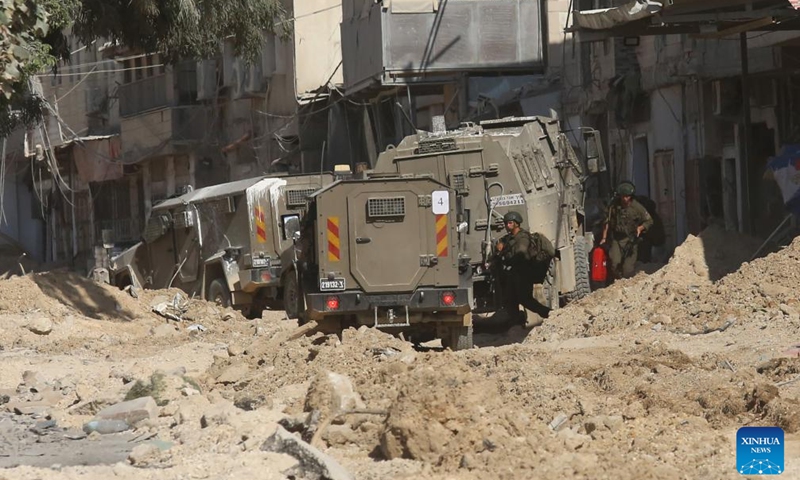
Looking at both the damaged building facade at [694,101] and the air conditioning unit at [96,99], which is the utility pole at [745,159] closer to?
the damaged building facade at [694,101]

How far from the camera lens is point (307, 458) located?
29.0ft

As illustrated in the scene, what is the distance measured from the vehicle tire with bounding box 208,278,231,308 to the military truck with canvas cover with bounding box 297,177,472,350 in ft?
23.6

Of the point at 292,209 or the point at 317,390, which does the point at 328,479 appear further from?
the point at 292,209

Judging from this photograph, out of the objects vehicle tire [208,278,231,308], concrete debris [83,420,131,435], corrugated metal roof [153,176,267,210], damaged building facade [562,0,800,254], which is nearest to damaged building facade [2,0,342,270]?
corrugated metal roof [153,176,267,210]

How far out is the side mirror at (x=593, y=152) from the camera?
19.4m

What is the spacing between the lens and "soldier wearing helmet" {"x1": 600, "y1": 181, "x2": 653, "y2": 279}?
19.5 m

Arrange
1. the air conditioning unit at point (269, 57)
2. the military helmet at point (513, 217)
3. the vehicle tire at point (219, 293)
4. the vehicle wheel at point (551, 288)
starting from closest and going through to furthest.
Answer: the military helmet at point (513, 217) < the vehicle wheel at point (551, 288) < the vehicle tire at point (219, 293) < the air conditioning unit at point (269, 57)

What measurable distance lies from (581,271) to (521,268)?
69.3 inches

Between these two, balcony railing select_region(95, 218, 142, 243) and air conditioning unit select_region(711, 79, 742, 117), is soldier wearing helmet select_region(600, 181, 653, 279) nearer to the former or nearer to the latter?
air conditioning unit select_region(711, 79, 742, 117)

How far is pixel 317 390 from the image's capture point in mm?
10984

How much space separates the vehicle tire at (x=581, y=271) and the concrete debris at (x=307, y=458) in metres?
9.57

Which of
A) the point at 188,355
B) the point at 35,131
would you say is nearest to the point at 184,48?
the point at 188,355

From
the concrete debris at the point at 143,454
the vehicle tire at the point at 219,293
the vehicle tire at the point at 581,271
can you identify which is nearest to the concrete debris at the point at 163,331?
the vehicle tire at the point at 219,293

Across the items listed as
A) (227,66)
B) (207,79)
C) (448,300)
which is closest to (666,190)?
(448,300)
